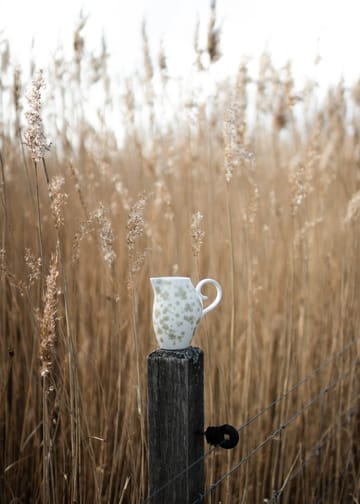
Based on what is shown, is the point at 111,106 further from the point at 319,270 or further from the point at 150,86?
the point at 319,270

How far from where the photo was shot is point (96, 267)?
72.9 inches

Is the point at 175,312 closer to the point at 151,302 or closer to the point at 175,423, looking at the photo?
the point at 175,423

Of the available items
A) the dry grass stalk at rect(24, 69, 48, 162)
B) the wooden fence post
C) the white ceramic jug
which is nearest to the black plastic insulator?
the wooden fence post

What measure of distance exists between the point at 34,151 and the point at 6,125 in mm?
855

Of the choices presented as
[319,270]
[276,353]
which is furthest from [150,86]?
[276,353]

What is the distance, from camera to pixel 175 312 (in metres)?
0.94

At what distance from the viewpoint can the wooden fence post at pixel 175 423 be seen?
35.0 inches

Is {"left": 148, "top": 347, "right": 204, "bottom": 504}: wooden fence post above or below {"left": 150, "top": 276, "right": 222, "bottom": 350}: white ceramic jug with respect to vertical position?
below

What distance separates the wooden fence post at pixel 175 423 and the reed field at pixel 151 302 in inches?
4.3

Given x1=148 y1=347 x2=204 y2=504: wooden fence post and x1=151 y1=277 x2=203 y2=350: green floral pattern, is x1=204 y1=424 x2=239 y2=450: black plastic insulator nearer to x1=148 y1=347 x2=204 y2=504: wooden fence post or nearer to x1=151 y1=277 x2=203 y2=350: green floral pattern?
x1=148 y1=347 x2=204 y2=504: wooden fence post

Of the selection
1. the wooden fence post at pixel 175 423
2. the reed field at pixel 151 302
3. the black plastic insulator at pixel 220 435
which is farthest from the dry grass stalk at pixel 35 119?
the black plastic insulator at pixel 220 435

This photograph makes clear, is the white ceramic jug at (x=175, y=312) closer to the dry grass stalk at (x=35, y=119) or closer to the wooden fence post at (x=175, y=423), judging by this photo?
the wooden fence post at (x=175, y=423)

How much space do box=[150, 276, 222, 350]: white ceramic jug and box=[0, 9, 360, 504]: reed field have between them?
0.23 ft

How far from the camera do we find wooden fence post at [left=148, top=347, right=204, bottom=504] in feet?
2.92
